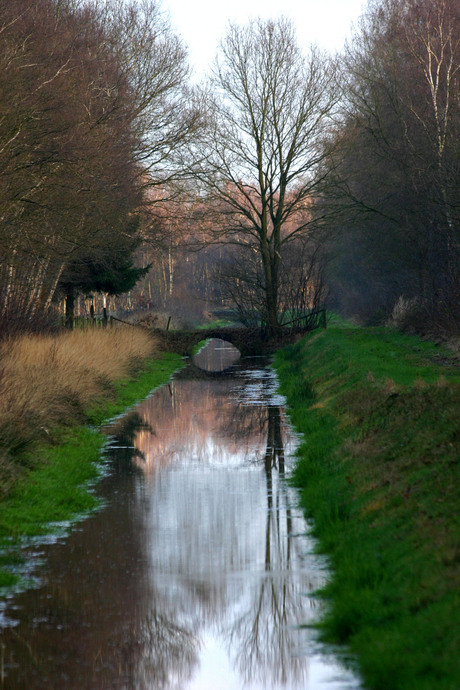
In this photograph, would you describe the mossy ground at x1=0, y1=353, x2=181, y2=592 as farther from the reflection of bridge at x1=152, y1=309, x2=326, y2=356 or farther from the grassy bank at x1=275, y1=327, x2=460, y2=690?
the reflection of bridge at x1=152, y1=309, x2=326, y2=356

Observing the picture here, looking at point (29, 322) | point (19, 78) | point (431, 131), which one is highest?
point (431, 131)

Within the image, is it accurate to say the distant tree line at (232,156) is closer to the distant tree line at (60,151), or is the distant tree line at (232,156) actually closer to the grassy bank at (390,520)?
the distant tree line at (60,151)

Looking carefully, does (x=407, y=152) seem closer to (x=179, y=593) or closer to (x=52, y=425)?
(x=52, y=425)

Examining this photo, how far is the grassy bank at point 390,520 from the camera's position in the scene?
481cm

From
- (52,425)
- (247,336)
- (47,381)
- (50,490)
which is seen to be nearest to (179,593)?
(50,490)

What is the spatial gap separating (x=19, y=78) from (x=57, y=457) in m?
8.02

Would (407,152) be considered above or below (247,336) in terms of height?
above

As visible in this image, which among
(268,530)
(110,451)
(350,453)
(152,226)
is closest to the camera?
A: (268,530)

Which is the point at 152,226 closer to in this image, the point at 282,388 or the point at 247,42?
the point at 247,42

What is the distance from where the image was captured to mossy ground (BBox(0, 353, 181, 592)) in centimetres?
816

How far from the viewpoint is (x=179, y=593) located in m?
6.62

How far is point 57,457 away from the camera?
39.3ft

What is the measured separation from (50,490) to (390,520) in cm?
453

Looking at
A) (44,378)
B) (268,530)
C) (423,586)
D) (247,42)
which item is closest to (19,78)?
(44,378)
